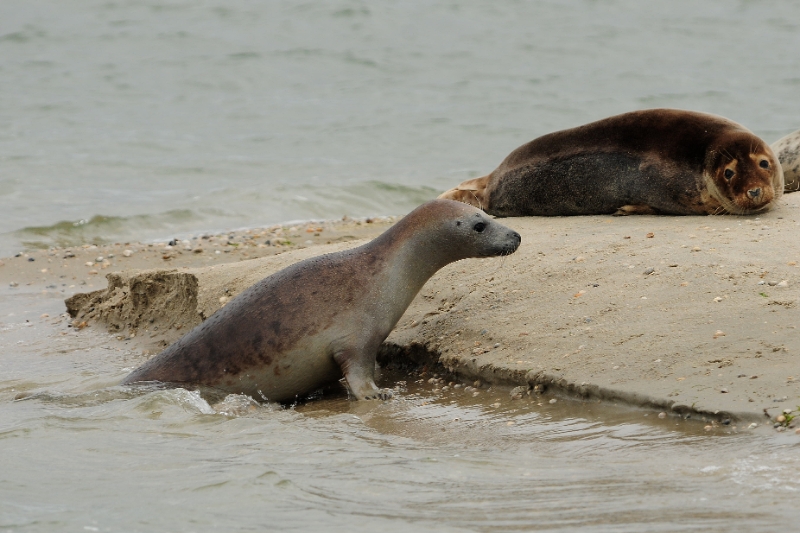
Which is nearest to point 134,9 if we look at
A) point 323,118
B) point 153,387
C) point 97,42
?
point 97,42

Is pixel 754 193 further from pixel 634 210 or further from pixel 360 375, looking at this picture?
pixel 360 375

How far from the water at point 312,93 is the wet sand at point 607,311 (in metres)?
4.74

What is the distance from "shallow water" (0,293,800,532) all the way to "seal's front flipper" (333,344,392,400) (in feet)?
0.31

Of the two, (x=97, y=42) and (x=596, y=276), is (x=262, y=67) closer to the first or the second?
(x=97, y=42)

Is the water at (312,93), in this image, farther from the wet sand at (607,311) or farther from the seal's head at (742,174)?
the seal's head at (742,174)

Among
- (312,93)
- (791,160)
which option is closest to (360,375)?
(791,160)

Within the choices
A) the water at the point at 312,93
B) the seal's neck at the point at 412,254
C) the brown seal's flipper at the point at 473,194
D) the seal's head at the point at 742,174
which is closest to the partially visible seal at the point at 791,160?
the seal's head at the point at 742,174

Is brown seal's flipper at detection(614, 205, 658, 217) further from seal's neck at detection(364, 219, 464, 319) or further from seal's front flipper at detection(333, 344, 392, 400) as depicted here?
seal's front flipper at detection(333, 344, 392, 400)

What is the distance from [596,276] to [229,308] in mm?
1901

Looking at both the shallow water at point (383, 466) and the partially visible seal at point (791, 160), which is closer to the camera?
the shallow water at point (383, 466)

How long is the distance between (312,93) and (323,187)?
774 cm

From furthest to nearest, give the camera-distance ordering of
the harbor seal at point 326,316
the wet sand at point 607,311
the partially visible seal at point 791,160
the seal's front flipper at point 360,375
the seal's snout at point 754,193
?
the partially visible seal at point 791,160 → the seal's snout at point 754,193 → the harbor seal at point 326,316 → the seal's front flipper at point 360,375 → the wet sand at point 607,311

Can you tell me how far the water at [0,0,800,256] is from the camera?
1320 cm

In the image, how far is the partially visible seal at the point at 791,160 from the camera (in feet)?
26.8
